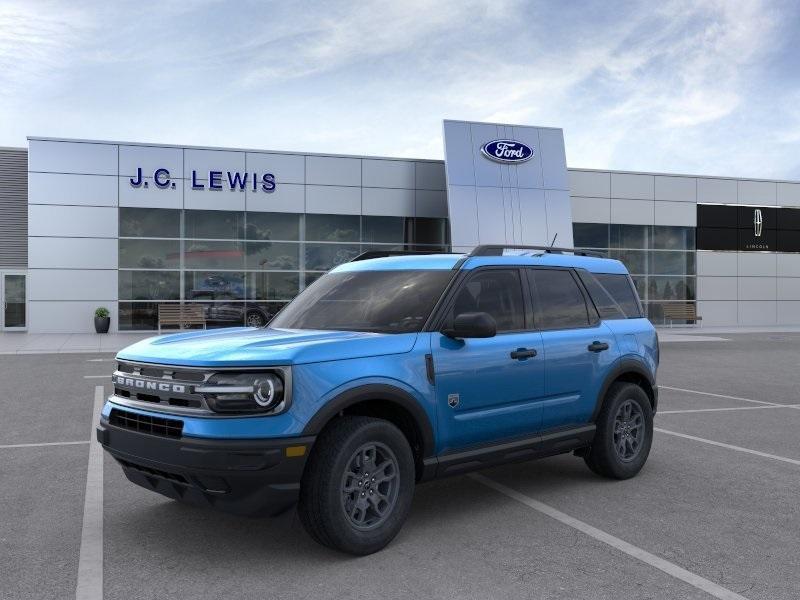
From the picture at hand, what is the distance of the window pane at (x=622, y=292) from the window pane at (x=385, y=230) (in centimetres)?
2235

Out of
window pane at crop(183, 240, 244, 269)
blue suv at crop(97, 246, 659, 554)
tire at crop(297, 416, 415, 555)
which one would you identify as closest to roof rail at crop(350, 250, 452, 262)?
blue suv at crop(97, 246, 659, 554)

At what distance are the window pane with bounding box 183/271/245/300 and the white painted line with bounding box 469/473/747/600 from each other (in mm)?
22507

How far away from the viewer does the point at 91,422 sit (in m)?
8.92

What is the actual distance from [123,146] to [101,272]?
4427 mm

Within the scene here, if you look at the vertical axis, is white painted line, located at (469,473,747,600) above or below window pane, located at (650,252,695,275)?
below

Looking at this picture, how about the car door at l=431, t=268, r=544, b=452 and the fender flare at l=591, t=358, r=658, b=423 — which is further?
the fender flare at l=591, t=358, r=658, b=423

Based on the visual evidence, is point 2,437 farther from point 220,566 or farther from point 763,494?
point 763,494

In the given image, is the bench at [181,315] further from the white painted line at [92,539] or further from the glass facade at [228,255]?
the white painted line at [92,539]

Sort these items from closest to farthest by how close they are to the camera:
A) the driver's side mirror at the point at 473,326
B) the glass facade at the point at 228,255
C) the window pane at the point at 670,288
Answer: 1. the driver's side mirror at the point at 473,326
2. the glass facade at the point at 228,255
3. the window pane at the point at 670,288

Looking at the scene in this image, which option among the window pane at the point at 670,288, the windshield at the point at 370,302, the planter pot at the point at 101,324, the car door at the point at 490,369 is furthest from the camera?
the window pane at the point at 670,288

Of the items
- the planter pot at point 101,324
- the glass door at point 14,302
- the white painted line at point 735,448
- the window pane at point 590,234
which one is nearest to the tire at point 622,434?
the white painted line at point 735,448

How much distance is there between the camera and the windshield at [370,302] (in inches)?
196

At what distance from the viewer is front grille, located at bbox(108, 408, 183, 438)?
4148 mm

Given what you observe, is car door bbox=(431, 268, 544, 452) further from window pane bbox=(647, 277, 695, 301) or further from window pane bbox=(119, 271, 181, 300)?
window pane bbox=(647, 277, 695, 301)
